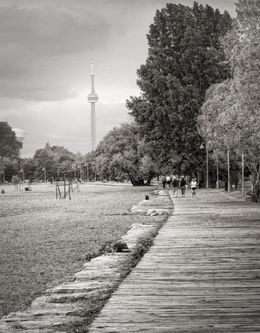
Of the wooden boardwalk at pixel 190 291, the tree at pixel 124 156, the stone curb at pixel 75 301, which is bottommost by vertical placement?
the wooden boardwalk at pixel 190 291

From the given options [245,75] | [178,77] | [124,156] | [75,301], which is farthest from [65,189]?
[75,301]

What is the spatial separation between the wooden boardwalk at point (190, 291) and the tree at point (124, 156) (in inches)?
3062

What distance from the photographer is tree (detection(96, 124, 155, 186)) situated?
315 feet

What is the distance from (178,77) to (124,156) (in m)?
30.5

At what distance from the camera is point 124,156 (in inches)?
3819

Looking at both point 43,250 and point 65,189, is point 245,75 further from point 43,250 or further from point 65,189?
point 65,189

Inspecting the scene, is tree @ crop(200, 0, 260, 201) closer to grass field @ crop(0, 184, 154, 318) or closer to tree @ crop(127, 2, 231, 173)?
grass field @ crop(0, 184, 154, 318)

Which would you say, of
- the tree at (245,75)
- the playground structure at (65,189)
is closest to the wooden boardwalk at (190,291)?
the tree at (245,75)

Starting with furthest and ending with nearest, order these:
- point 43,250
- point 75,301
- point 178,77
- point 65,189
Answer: point 65,189 → point 178,77 → point 43,250 → point 75,301

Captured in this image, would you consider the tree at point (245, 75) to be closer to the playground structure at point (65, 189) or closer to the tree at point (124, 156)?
the playground structure at point (65, 189)

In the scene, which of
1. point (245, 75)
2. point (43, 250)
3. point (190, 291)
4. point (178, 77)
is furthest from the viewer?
point (178, 77)

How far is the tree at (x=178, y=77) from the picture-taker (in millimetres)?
63719

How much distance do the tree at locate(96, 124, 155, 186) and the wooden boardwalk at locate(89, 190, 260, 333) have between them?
77.8m

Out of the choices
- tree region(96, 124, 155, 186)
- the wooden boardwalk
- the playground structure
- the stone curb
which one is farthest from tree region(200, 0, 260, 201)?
tree region(96, 124, 155, 186)
